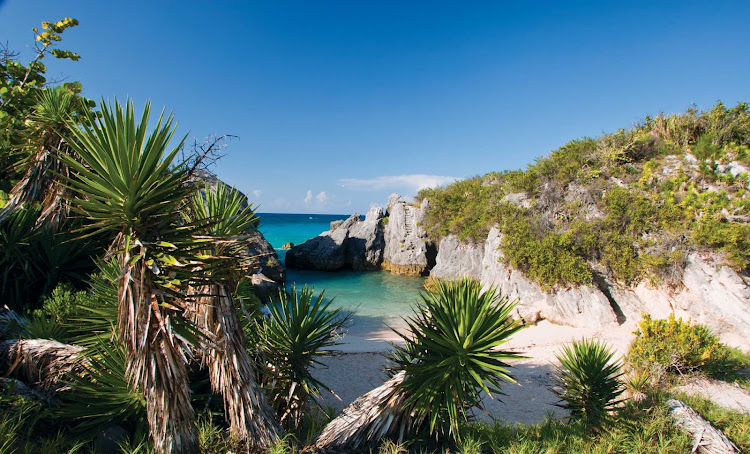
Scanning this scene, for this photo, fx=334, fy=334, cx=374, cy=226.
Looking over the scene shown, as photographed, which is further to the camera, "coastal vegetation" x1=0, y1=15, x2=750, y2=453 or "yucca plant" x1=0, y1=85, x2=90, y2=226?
"yucca plant" x1=0, y1=85, x2=90, y2=226

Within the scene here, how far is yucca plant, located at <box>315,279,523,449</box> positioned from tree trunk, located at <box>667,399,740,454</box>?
2.61 meters

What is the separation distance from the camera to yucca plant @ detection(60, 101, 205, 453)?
2.53 metres

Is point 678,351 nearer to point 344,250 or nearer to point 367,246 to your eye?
point 367,246

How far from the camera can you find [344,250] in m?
28.3

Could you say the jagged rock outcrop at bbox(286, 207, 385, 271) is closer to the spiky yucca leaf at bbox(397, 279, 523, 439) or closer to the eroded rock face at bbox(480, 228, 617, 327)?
the eroded rock face at bbox(480, 228, 617, 327)

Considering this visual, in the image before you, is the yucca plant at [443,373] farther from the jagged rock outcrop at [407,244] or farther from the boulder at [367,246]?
the boulder at [367,246]

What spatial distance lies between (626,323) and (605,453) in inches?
359

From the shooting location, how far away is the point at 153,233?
9.04 feet

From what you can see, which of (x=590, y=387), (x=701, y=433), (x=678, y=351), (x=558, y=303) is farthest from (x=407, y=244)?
(x=701, y=433)

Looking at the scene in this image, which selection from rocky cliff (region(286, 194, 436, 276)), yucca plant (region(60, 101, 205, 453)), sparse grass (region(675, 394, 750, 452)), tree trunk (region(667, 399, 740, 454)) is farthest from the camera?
rocky cliff (region(286, 194, 436, 276))

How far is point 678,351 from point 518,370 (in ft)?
10.5

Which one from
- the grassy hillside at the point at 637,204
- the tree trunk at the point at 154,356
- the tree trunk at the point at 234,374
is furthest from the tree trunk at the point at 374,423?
the grassy hillside at the point at 637,204

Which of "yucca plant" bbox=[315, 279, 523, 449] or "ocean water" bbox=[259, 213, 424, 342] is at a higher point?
"yucca plant" bbox=[315, 279, 523, 449]

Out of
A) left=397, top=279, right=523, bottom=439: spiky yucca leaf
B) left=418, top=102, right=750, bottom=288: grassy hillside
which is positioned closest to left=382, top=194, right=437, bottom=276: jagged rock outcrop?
left=418, top=102, right=750, bottom=288: grassy hillside
